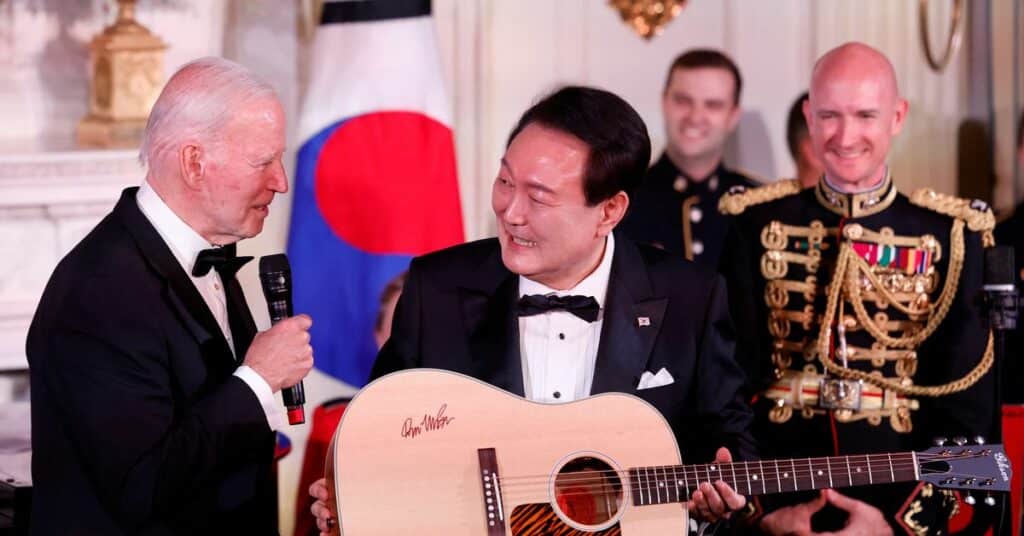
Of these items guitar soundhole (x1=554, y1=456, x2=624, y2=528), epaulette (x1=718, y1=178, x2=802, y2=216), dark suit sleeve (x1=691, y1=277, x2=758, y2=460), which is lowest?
guitar soundhole (x1=554, y1=456, x2=624, y2=528)

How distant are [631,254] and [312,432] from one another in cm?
203

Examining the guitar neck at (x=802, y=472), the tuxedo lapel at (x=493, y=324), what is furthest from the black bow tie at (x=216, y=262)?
the guitar neck at (x=802, y=472)

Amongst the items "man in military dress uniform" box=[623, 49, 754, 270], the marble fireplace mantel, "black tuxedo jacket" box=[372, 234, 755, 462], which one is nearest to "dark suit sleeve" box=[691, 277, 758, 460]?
"black tuxedo jacket" box=[372, 234, 755, 462]

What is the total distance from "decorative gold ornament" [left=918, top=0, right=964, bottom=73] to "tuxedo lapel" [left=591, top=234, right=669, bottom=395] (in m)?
3.20

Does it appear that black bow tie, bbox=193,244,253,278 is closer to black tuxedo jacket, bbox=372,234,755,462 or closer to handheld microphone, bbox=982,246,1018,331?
black tuxedo jacket, bbox=372,234,755,462

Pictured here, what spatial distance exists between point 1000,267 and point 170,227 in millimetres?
1908

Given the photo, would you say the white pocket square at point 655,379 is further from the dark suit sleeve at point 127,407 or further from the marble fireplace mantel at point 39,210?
the marble fireplace mantel at point 39,210

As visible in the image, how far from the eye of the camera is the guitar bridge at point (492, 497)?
2.62 meters

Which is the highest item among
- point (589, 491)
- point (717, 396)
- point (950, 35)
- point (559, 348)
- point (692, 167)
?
point (950, 35)

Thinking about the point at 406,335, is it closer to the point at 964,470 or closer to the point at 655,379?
the point at 655,379

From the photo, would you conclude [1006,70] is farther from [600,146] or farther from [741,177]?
[600,146]

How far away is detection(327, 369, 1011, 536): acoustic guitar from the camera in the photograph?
8.57ft

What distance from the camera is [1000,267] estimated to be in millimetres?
3154

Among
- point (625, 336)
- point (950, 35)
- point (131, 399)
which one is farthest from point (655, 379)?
point (950, 35)
